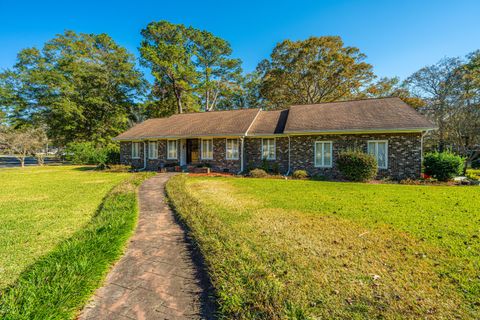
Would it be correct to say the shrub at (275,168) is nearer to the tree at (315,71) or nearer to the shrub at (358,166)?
the shrub at (358,166)

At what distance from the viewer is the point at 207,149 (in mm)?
15758

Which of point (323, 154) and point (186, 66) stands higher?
point (186, 66)

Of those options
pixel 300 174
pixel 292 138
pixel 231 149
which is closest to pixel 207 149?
pixel 231 149

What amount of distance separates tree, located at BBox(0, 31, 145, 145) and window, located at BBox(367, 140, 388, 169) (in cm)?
2811

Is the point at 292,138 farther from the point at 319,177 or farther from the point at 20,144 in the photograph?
the point at 20,144

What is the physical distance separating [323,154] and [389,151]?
3378 millimetres

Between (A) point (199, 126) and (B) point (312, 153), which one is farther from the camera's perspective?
(A) point (199, 126)

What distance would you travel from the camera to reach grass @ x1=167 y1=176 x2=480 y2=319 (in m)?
2.37

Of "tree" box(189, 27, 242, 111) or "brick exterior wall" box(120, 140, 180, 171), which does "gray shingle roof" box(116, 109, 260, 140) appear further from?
"tree" box(189, 27, 242, 111)

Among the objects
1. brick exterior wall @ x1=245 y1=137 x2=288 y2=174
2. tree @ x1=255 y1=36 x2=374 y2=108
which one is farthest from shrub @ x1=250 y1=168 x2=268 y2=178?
tree @ x1=255 y1=36 x2=374 y2=108

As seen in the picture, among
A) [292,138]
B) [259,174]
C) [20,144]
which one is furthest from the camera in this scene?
[20,144]

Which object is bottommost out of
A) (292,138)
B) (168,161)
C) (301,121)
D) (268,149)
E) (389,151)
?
(168,161)

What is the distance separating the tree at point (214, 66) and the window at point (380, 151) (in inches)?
853

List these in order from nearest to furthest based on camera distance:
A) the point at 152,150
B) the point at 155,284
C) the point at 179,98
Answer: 1. the point at 155,284
2. the point at 152,150
3. the point at 179,98
